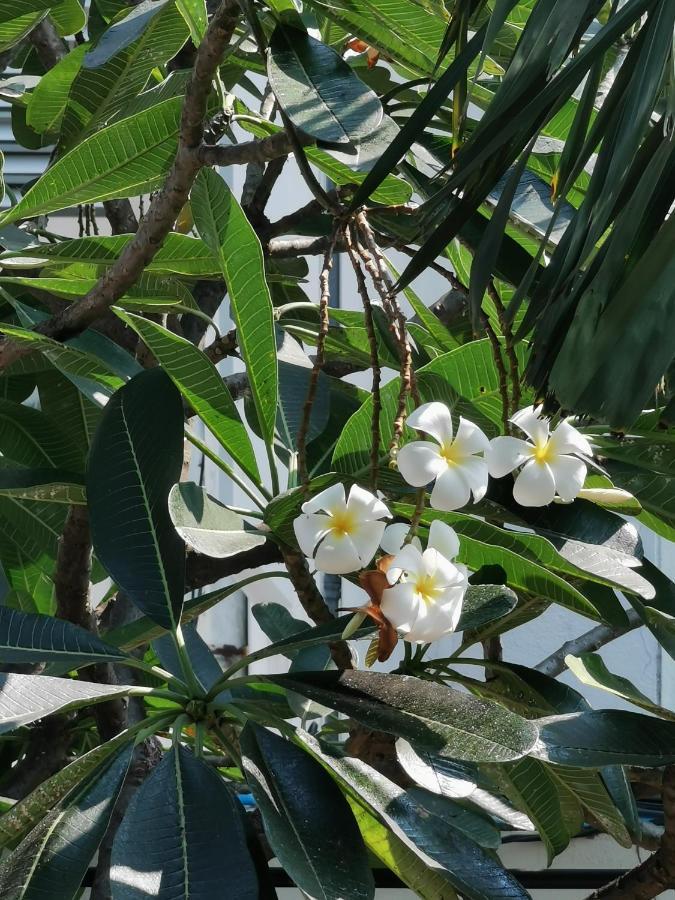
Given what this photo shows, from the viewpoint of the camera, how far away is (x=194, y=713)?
2.54ft

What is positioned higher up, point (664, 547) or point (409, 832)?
point (409, 832)

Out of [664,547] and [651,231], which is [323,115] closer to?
[651,231]

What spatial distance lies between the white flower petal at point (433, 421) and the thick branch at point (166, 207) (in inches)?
11.0

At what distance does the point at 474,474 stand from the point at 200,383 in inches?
12.7

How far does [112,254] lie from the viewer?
928 millimetres

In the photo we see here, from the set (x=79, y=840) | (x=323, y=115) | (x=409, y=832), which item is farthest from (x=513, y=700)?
(x=323, y=115)

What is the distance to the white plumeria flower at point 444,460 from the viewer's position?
51cm

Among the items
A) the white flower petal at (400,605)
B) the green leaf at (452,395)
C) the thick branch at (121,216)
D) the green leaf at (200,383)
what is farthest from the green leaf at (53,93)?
the white flower petal at (400,605)

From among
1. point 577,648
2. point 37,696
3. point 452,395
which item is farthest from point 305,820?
point 577,648

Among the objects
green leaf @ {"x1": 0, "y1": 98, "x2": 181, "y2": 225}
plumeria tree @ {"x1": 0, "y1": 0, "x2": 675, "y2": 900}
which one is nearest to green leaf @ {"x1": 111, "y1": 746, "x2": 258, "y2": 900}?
plumeria tree @ {"x1": 0, "y1": 0, "x2": 675, "y2": 900}

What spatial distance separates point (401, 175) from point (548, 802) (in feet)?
1.75

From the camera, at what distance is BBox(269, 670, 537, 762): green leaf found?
1.93 feet

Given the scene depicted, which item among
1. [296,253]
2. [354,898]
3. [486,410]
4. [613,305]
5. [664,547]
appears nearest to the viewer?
[613,305]

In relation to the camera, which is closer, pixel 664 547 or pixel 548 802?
pixel 548 802
